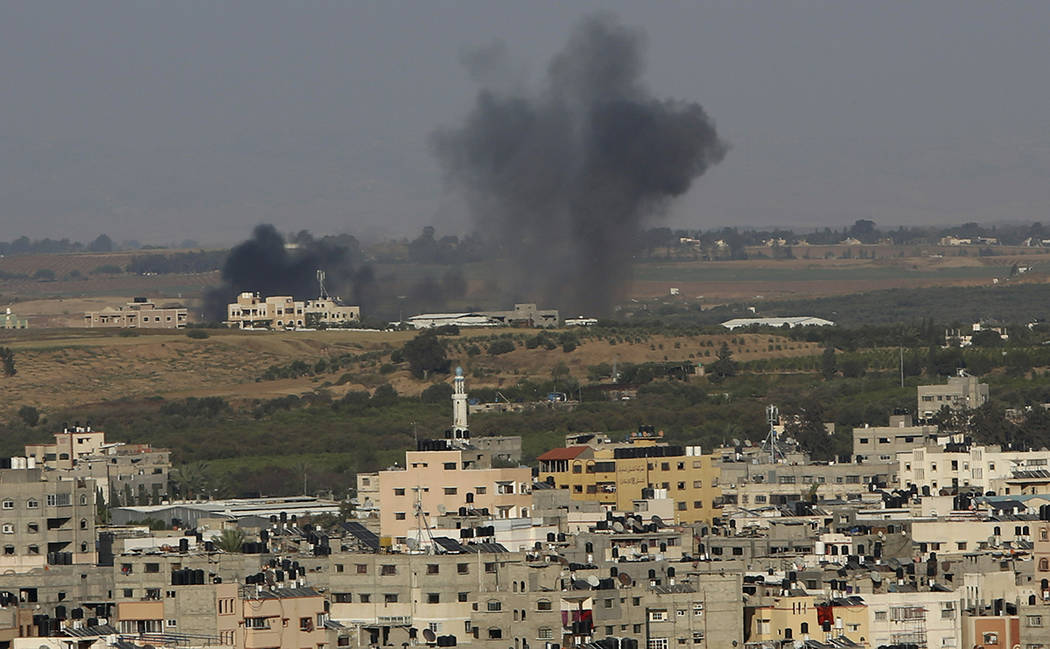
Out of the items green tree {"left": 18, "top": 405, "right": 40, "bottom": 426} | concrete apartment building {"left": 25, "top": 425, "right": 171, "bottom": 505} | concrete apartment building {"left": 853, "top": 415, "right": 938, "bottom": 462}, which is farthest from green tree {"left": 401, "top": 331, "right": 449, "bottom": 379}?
concrete apartment building {"left": 853, "top": 415, "right": 938, "bottom": 462}

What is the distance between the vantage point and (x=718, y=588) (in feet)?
181

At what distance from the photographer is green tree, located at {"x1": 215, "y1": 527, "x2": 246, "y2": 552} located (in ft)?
217

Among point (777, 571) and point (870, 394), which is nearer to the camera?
point (777, 571)

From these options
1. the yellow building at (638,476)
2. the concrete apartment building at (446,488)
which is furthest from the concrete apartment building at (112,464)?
the concrete apartment building at (446,488)

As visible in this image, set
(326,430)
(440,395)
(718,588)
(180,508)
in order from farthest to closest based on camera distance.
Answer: (440,395), (326,430), (180,508), (718,588)

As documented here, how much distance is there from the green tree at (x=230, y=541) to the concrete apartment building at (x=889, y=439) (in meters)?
47.2

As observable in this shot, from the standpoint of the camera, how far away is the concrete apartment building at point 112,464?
4412 inches

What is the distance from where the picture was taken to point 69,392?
17000cm

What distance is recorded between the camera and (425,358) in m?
170

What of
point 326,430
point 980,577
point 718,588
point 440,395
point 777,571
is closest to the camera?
point 718,588

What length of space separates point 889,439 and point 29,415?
175ft

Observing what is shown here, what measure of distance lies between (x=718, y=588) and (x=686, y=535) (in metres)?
18.8

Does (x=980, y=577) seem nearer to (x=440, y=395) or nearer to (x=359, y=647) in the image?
(x=359, y=647)

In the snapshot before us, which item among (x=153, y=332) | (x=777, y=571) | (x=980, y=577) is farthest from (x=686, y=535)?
(x=153, y=332)
